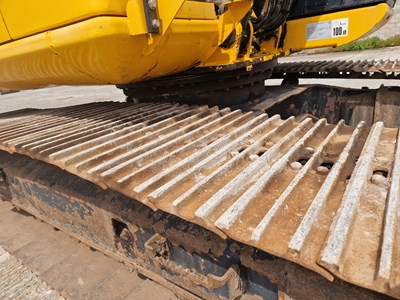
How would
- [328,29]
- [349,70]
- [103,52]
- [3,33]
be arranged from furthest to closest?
[349,70] < [328,29] < [3,33] < [103,52]

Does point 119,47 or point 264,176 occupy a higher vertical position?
point 119,47

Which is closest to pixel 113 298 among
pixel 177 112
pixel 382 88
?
pixel 177 112

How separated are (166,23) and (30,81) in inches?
59.2

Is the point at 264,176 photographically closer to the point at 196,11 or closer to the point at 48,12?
the point at 196,11

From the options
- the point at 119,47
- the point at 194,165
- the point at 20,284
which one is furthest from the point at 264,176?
the point at 20,284

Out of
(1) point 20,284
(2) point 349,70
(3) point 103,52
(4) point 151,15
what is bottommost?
(1) point 20,284

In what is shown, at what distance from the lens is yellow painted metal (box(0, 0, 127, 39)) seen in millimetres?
1475

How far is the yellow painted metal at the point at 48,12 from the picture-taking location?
147 cm

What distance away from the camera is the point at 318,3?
11.1 feet

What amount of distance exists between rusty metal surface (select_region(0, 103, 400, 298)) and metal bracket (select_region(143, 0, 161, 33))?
63 centimetres

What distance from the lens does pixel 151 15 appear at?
1.56 meters

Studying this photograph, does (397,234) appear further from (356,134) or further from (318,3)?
(318,3)

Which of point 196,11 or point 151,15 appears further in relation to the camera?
point 196,11

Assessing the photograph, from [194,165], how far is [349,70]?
326 cm
